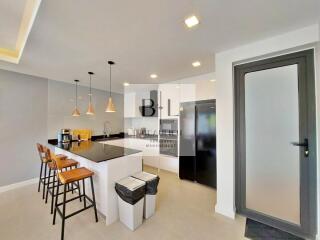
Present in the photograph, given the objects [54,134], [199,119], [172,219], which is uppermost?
[199,119]

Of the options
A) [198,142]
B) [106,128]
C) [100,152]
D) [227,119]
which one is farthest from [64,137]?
[227,119]

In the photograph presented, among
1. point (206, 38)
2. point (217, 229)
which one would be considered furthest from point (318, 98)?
point (217, 229)

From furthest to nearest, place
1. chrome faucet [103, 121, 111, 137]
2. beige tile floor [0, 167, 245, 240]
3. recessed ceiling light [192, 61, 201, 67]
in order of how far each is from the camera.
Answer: chrome faucet [103, 121, 111, 137] < recessed ceiling light [192, 61, 201, 67] < beige tile floor [0, 167, 245, 240]

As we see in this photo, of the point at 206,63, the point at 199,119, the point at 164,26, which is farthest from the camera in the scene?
the point at 199,119

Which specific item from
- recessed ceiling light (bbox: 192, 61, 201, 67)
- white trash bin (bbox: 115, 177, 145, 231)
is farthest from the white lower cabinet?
recessed ceiling light (bbox: 192, 61, 201, 67)

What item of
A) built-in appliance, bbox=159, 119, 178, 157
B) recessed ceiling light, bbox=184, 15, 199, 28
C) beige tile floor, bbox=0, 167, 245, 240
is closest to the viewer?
recessed ceiling light, bbox=184, 15, 199, 28

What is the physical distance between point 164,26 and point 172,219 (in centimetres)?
251

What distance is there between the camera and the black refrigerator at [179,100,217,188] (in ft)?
9.52

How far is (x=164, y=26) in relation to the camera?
1590 millimetres

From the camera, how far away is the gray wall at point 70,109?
3.58 meters

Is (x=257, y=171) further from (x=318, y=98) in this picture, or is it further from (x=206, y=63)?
(x=206, y=63)

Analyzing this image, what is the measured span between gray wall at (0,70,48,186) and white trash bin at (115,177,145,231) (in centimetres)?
264

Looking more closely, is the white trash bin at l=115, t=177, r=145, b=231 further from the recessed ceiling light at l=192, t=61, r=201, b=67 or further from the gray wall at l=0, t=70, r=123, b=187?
the gray wall at l=0, t=70, r=123, b=187

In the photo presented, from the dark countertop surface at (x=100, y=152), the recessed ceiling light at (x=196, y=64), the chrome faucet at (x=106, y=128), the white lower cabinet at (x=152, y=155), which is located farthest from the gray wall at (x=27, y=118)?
the recessed ceiling light at (x=196, y=64)
